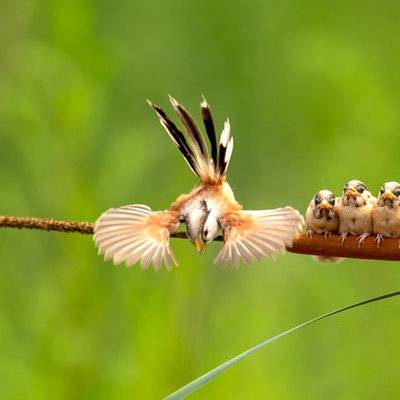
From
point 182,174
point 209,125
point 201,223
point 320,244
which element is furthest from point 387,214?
point 182,174

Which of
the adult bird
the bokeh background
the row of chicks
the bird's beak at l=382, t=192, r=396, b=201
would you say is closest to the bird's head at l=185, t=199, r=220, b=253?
the adult bird

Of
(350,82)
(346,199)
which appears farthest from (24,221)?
(350,82)

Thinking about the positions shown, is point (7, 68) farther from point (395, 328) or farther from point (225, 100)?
point (395, 328)

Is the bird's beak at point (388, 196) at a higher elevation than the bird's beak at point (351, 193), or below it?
below

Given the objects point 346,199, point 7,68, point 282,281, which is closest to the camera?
point 346,199

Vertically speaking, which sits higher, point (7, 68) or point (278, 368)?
point (7, 68)

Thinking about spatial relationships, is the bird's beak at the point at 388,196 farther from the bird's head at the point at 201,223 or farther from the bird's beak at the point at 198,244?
the bird's beak at the point at 198,244

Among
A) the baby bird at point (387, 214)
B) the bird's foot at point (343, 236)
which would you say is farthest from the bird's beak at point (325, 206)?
the bird's foot at point (343, 236)
